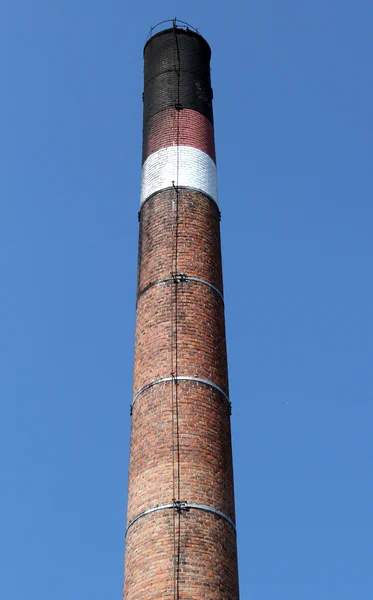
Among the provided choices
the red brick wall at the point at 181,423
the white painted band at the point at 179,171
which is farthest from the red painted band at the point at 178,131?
the red brick wall at the point at 181,423

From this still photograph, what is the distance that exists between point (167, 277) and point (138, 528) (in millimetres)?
4509

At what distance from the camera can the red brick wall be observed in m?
13.8

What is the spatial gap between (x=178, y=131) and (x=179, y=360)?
17.0 feet

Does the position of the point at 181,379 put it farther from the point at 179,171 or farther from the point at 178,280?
the point at 179,171

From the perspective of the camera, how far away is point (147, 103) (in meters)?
19.7

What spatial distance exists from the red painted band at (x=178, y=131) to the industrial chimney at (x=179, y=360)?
3 cm

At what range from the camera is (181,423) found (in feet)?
49.1

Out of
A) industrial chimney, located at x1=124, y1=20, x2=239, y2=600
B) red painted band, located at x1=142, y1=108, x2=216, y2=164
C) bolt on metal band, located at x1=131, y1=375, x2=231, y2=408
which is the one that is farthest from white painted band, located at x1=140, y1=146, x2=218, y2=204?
bolt on metal band, located at x1=131, y1=375, x2=231, y2=408

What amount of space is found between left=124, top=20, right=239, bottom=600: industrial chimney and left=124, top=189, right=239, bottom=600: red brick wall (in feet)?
0.06

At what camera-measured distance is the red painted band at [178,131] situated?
18.5 metres

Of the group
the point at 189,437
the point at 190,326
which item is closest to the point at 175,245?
the point at 190,326

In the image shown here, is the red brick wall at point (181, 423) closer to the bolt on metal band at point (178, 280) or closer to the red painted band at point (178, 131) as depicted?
the bolt on metal band at point (178, 280)

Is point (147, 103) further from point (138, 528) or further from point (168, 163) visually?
point (138, 528)

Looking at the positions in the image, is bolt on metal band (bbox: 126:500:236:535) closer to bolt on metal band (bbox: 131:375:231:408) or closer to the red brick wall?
the red brick wall
